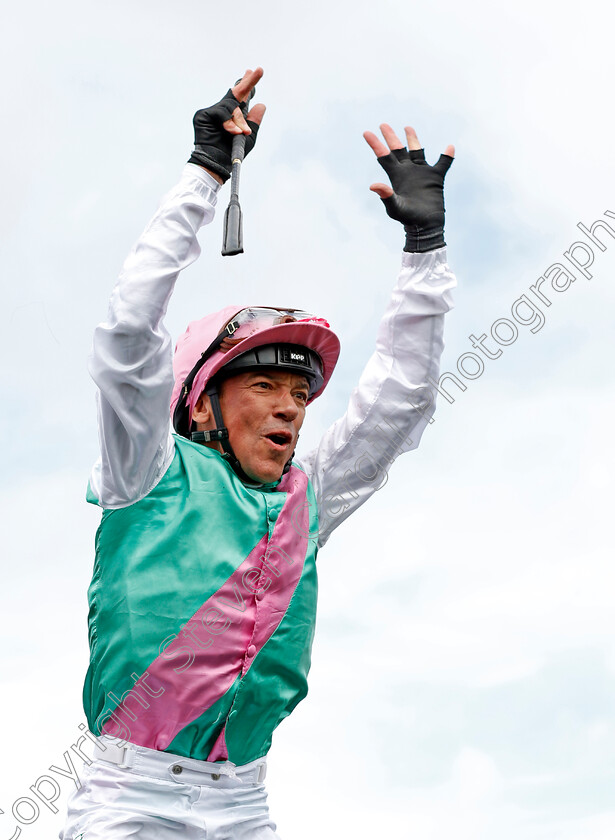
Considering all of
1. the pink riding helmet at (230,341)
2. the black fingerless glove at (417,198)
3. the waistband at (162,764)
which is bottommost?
the waistband at (162,764)

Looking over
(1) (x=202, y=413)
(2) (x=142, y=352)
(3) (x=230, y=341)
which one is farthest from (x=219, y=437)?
(2) (x=142, y=352)

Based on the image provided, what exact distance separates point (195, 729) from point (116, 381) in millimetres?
1459

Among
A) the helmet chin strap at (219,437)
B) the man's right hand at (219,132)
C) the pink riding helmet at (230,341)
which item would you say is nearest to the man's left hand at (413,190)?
the pink riding helmet at (230,341)

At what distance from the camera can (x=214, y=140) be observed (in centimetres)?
429

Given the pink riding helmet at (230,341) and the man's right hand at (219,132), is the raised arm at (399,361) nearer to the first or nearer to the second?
the pink riding helmet at (230,341)

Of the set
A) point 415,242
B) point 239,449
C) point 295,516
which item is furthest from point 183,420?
point 415,242

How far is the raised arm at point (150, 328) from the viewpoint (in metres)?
3.89

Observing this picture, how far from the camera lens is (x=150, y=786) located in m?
4.08

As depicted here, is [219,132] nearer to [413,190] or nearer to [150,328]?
[150,328]

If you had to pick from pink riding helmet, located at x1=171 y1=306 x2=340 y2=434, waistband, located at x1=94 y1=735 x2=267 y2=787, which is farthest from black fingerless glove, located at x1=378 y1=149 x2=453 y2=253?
waistband, located at x1=94 y1=735 x2=267 y2=787

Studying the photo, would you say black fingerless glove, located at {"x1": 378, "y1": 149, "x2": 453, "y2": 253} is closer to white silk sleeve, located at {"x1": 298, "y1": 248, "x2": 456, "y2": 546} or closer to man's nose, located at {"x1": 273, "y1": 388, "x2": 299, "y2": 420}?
white silk sleeve, located at {"x1": 298, "y1": 248, "x2": 456, "y2": 546}

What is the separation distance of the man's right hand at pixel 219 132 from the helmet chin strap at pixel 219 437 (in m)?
Answer: 1.06

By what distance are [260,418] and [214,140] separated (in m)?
1.25

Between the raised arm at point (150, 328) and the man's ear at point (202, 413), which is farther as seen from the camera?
the man's ear at point (202, 413)
